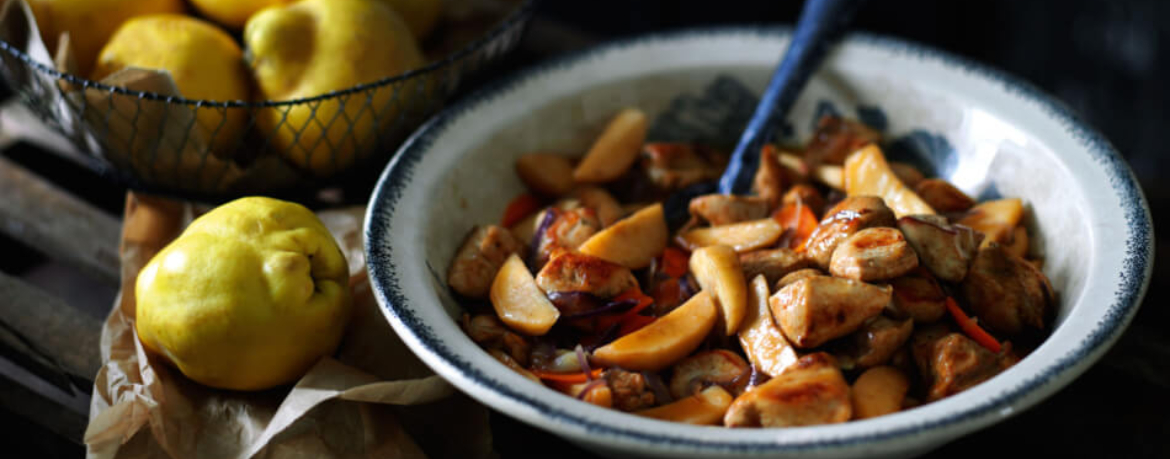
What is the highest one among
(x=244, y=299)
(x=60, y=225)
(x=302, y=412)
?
(x=244, y=299)

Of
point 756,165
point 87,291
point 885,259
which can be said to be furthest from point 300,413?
point 87,291

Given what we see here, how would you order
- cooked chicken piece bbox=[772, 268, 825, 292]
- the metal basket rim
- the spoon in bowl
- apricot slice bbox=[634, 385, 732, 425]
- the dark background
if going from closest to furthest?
apricot slice bbox=[634, 385, 732, 425] < cooked chicken piece bbox=[772, 268, 825, 292] < the metal basket rim < the spoon in bowl < the dark background

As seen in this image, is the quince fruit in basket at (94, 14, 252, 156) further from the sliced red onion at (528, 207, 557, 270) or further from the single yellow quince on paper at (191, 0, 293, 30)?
the sliced red onion at (528, 207, 557, 270)

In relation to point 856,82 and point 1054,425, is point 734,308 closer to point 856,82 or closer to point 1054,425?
point 1054,425

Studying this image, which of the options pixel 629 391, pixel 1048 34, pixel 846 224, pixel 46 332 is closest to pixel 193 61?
pixel 46 332

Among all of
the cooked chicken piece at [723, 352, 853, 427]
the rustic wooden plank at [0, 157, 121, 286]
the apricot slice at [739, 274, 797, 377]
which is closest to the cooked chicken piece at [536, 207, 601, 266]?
the apricot slice at [739, 274, 797, 377]

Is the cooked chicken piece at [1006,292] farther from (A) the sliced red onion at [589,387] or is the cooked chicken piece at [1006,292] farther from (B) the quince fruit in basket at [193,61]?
(B) the quince fruit in basket at [193,61]

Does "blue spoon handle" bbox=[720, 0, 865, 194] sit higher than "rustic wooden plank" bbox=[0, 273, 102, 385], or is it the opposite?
"blue spoon handle" bbox=[720, 0, 865, 194]

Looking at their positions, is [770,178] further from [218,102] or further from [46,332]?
[46,332]
